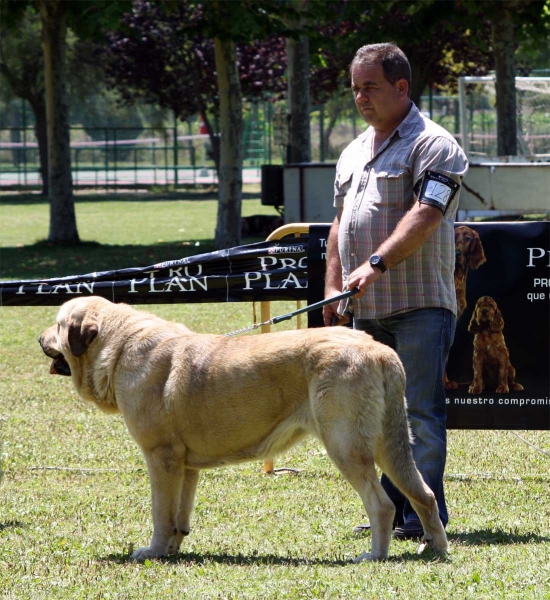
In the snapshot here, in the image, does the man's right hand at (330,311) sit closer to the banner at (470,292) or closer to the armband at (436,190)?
the armband at (436,190)

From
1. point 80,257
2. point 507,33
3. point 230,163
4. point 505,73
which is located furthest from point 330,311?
point 505,73

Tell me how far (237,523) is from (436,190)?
215 centimetres

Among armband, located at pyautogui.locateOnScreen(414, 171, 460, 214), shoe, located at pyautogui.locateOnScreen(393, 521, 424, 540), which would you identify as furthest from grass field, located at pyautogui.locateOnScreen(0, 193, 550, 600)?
armband, located at pyautogui.locateOnScreen(414, 171, 460, 214)

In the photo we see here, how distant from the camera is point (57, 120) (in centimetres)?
2083

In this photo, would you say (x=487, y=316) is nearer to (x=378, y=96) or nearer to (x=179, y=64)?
(x=378, y=96)

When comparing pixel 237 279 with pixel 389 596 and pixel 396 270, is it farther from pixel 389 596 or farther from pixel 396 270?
pixel 389 596

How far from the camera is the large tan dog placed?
457 cm

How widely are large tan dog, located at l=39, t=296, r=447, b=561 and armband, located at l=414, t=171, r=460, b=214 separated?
0.70 meters

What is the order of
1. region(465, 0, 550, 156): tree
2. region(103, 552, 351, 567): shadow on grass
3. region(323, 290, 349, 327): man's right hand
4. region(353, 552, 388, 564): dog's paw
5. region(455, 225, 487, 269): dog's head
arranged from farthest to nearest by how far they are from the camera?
region(465, 0, 550, 156): tree, region(455, 225, 487, 269): dog's head, region(323, 290, 349, 327): man's right hand, region(103, 552, 351, 567): shadow on grass, region(353, 552, 388, 564): dog's paw

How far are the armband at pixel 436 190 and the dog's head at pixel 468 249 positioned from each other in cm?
144

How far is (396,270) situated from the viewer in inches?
197

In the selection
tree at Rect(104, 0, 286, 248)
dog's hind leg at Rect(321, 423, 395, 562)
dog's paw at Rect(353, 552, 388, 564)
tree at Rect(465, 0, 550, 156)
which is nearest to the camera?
dog's hind leg at Rect(321, 423, 395, 562)

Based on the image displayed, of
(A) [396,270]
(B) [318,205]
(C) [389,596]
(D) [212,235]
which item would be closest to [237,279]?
(A) [396,270]

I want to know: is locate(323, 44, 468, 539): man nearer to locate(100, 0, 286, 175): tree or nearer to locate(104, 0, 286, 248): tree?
locate(104, 0, 286, 248): tree
